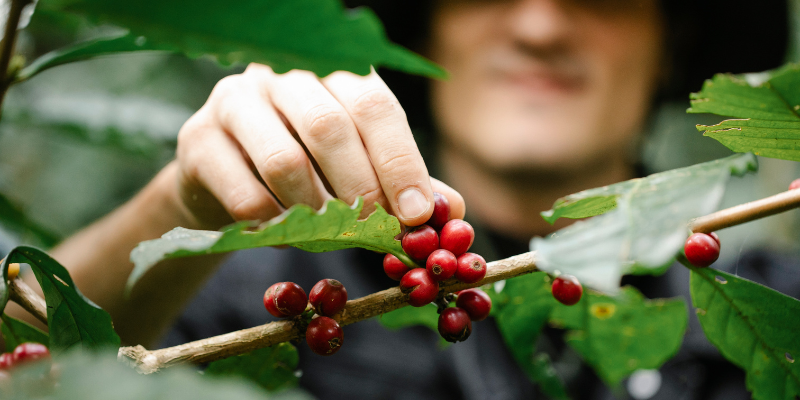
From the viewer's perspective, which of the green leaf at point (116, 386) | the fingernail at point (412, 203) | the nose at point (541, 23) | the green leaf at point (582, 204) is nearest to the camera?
the green leaf at point (116, 386)

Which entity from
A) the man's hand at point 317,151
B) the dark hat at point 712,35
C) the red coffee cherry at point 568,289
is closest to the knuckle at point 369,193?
the man's hand at point 317,151

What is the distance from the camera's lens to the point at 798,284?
8.80 feet

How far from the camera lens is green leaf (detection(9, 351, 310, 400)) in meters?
0.26

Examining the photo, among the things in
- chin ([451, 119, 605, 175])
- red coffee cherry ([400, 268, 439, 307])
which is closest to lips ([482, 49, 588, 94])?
chin ([451, 119, 605, 175])

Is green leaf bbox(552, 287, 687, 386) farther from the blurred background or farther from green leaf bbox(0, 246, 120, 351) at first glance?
Result: the blurred background

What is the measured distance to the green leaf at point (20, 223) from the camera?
2.97 ft

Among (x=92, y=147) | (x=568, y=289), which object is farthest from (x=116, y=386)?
(x=92, y=147)

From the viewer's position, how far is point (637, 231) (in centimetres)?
38

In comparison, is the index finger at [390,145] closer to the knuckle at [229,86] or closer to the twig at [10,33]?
the knuckle at [229,86]

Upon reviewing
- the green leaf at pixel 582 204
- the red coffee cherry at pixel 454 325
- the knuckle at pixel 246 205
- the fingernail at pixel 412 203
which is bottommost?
the red coffee cherry at pixel 454 325

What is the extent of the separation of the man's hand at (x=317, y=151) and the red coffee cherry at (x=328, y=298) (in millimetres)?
160

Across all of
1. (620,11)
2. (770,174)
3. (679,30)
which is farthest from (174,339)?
(770,174)

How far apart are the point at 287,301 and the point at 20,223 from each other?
71cm

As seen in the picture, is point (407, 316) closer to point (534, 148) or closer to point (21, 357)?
point (21, 357)
